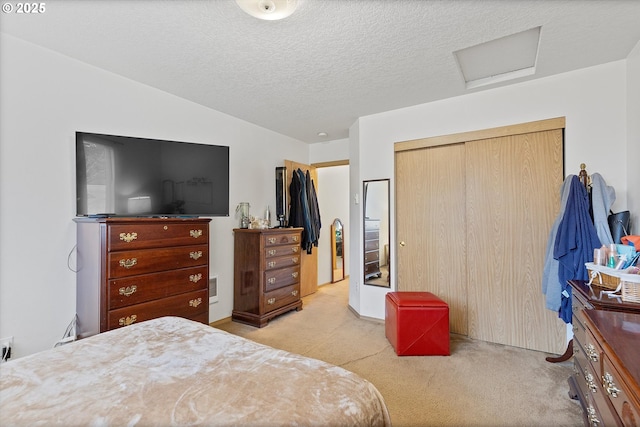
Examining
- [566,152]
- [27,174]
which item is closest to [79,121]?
[27,174]

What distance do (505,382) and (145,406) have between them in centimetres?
237

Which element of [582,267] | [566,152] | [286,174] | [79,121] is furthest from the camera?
[286,174]

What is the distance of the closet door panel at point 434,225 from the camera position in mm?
2953

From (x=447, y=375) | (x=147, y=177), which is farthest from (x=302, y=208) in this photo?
(x=447, y=375)

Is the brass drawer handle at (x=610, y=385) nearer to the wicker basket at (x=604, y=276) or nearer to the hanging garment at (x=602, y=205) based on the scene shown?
the wicker basket at (x=604, y=276)

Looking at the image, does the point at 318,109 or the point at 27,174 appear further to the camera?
the point at 318,109

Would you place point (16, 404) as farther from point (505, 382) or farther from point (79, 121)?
point (505, 382)

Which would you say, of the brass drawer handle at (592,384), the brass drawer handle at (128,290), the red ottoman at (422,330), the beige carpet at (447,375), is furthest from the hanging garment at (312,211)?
the brass drawer handle at (592,384)

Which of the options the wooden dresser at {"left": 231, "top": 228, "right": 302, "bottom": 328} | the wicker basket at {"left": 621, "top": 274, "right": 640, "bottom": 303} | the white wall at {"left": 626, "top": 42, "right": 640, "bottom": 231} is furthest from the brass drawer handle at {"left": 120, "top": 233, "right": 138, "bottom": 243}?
the white wall at {"left": 626, "top": 42, "right": 640, "bottom": 231}

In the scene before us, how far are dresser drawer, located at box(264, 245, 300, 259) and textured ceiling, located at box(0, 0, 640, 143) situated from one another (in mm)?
1721

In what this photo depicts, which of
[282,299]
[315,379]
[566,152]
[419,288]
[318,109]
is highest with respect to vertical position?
[318,109]

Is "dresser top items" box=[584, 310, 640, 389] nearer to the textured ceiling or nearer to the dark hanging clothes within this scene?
the textured ceiling

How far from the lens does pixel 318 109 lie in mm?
3225

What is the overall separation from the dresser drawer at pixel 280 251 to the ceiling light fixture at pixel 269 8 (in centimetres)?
229
